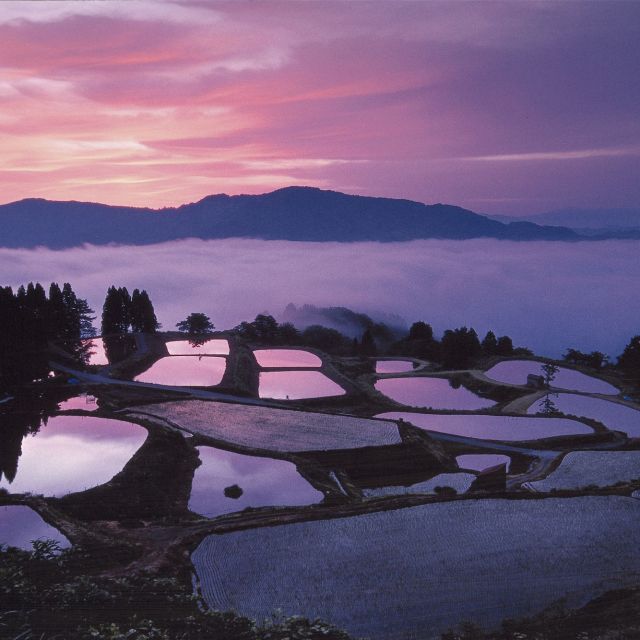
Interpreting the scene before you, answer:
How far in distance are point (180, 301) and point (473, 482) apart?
171 meters

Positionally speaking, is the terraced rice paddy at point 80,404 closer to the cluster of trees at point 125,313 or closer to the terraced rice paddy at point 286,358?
the terraced rice paddy at point 286,358

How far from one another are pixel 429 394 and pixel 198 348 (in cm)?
3052

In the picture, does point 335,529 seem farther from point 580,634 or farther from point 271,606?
point 580,634

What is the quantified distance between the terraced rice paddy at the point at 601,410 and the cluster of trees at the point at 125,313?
167 ft

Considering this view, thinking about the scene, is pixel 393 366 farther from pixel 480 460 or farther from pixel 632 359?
pixel 480 460

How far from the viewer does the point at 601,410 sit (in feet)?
170

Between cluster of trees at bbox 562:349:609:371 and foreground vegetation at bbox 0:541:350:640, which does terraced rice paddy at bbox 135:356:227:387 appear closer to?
foreground vegetation at bbox 0:541:350:640

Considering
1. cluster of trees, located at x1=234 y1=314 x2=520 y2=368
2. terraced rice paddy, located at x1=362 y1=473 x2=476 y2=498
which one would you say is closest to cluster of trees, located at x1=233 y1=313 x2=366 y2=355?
cluster of trees, located at x1=234 y1=314 x2=520 y2=368

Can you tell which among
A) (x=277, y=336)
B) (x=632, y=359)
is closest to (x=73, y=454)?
(x=277, y=336)

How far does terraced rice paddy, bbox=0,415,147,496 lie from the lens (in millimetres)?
30328

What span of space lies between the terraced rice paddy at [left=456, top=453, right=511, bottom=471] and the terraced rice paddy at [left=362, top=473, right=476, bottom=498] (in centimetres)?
241

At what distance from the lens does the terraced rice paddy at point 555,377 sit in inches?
2405

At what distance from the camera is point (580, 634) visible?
17891mm

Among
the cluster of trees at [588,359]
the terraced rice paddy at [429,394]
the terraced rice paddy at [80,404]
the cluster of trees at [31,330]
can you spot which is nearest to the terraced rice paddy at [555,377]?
the cluster of trees at [588,359]
